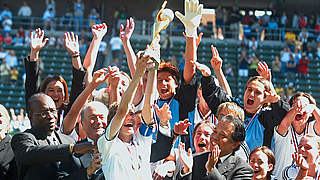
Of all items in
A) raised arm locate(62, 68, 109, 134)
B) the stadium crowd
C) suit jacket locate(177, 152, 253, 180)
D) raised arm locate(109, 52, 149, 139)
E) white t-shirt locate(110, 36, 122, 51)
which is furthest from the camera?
white t-shirt locate(110, 36, 122, 51)

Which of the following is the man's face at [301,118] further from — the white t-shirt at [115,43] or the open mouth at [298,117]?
the white t-shirt at [115,43]

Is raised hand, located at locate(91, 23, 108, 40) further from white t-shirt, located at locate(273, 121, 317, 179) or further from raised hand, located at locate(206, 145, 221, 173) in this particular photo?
raised hand, located at locate(206, 145, 221, 173)

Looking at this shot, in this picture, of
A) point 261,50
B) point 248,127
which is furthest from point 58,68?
point 248,127

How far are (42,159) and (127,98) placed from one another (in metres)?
0.80

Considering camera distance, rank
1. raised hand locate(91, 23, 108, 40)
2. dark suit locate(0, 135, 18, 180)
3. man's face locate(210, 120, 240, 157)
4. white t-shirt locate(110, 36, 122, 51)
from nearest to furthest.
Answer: man's face locate(210, 120, 240, 157)
dark suit locate(0, 135, 18, 180)
raised hand locate(91, 23, 108, 40)
white t-shirt locate(110, 36, 122, 51)

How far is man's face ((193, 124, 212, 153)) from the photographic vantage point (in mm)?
4980

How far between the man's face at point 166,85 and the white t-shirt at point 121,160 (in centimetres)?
112

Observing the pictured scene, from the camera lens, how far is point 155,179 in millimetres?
4418

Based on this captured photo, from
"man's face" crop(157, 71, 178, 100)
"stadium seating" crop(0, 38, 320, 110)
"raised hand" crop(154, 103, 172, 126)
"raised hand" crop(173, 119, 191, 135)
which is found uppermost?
"man's face" crop(157, 71, 178, 100)

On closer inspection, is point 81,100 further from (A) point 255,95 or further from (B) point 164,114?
(A) point 255,95

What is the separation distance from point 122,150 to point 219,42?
18.0 metres

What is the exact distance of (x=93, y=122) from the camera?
4.47 meters

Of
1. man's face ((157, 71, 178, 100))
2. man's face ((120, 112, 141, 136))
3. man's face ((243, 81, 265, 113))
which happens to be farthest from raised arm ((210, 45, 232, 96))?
man's face ((120, 112, 141, 136))

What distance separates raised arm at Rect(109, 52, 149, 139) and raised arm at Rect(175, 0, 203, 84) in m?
1.09
